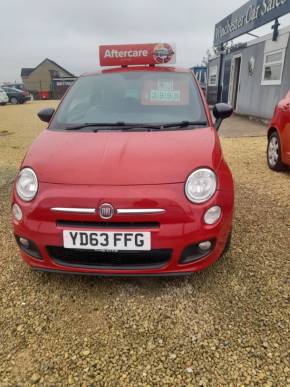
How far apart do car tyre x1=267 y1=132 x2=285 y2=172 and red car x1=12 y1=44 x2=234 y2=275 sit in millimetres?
3266

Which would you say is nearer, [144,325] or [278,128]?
[144,325]

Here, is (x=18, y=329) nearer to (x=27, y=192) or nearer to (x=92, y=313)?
(x=92, y=313)

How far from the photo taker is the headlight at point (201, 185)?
222 cm

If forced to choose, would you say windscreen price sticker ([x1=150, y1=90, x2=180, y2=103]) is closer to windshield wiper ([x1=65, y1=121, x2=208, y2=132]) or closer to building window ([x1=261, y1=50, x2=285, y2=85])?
windshield wiper ([x1=65, y1=121, x2=208, y2=132])

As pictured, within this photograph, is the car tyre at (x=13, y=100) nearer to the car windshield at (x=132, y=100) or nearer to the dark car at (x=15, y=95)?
the dark car at (x=15, y=95)

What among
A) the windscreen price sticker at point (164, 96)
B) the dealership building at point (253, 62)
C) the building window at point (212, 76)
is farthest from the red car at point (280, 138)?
the building window at point (212, 76)

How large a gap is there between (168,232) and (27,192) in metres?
1.01

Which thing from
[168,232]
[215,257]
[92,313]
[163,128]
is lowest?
[92,313]

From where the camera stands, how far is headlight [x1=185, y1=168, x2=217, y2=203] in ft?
7.27

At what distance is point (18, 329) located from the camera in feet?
7.09

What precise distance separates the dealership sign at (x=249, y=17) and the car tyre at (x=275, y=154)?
655cm

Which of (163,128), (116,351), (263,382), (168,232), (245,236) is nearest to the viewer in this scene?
(263,382)

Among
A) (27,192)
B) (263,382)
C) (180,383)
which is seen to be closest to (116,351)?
(180,383)

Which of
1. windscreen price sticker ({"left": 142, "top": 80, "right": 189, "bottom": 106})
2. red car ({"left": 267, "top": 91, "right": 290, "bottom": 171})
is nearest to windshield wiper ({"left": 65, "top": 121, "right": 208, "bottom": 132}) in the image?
windscreen price sticker ({"left": 142, "top": 80, "right": 189, "bottom": 106})
